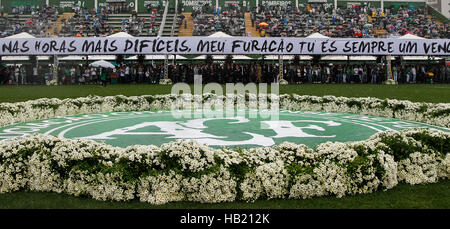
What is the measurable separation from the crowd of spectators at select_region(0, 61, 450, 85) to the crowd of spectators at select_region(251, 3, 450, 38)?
6099mm

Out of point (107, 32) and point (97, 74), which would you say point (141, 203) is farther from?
point (107, 32)

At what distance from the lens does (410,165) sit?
578 centimetres

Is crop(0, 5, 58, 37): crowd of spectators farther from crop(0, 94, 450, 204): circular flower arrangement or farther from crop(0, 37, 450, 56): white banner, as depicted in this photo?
crop(0, 94, 450, 204): circular flower arrangement

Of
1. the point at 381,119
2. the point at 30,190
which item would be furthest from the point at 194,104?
the point at 30,190

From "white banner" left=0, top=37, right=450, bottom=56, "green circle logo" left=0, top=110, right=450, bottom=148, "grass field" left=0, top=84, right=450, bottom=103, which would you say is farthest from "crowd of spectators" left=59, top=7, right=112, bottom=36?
"green circle logo" left=0, top=110, right=450, bottom=148

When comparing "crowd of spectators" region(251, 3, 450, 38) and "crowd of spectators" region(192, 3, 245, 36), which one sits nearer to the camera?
"crowd of spectators" region(192, 3, 245, 36)

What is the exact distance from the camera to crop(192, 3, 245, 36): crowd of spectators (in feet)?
135

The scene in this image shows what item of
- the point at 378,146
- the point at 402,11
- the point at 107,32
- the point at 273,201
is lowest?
the point at 273,201

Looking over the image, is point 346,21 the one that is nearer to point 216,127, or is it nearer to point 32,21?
point 32,21

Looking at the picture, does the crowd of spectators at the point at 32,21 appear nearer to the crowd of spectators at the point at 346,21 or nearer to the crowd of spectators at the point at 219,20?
the crowd of spectators at the point at 219,20

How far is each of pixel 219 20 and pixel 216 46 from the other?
617 inches

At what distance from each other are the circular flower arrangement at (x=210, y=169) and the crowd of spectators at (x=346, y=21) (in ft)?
113

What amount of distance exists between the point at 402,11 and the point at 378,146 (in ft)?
160

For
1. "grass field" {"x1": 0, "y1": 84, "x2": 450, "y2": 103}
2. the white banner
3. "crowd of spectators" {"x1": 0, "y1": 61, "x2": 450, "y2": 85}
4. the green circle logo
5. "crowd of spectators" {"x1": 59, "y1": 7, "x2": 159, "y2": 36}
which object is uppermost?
"crowd of spectators" {"x1": 59, "y1": 7, "x2": 159, "y2": 36}
